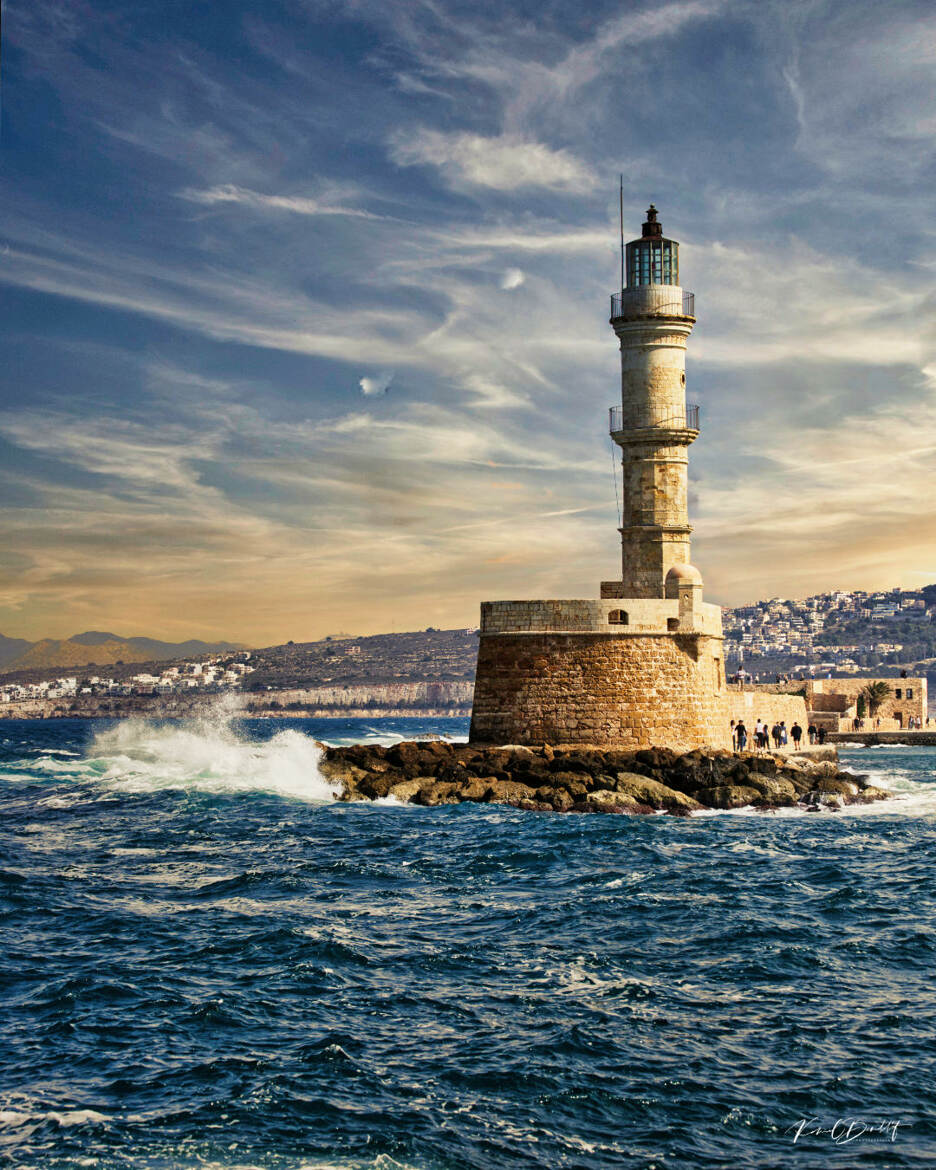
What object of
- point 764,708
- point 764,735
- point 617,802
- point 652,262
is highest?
point 652,262

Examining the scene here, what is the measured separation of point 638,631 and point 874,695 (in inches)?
1305

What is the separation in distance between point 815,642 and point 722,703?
155765mm

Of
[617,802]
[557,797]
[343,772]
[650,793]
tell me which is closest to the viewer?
[617,802]

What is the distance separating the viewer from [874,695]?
5662cm

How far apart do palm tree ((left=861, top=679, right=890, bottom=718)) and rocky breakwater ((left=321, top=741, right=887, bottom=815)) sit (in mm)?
30339

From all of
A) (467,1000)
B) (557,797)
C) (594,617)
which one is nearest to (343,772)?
(557,797)

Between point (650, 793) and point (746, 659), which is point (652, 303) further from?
point (746, 659)

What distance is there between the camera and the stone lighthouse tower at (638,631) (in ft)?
88.4

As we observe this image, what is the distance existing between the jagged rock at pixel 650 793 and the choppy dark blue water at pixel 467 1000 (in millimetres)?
3112

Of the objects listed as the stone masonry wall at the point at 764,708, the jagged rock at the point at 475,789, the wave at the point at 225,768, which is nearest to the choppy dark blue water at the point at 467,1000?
the jagged rock at the point at 475,789

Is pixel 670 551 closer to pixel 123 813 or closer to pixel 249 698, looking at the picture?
pixel 123 813

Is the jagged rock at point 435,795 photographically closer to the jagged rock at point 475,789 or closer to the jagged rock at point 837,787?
the jagged rock at point 475,789

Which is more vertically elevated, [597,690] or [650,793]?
[597,690]

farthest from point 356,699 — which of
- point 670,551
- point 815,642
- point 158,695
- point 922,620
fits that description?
point 670,551
